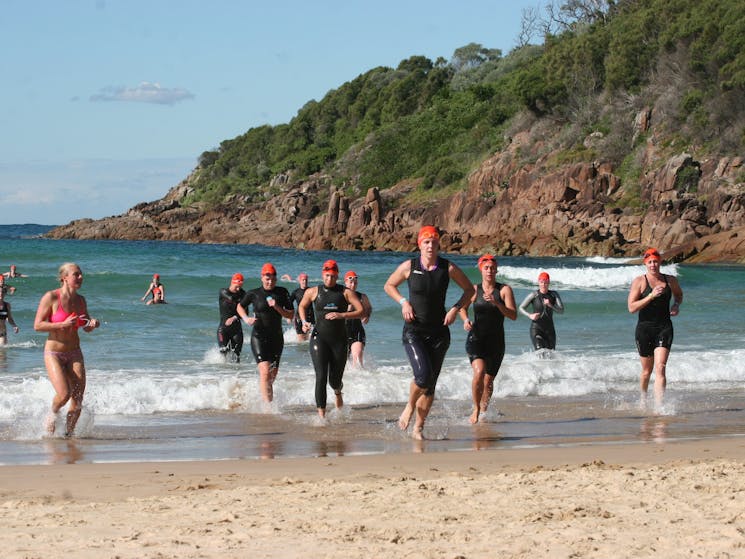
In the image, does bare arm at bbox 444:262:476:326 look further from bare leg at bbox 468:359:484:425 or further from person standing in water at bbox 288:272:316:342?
person standing in water at bbox 288:272:316:342

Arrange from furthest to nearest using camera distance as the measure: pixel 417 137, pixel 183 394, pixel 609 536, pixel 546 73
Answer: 1. pixel 417 137
2. pixel 546 73
3. pixel 183 394
4. pixel 609 536

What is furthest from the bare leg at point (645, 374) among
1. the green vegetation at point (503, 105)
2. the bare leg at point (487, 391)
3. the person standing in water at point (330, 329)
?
the green vegetation at point (503, 105)

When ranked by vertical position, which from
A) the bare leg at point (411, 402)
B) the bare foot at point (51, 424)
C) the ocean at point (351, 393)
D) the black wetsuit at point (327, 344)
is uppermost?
the black wetsuit at point (327, 344)

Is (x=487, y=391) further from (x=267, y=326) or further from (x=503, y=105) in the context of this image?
(x=503, y=105)

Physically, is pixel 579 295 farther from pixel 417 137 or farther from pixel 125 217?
pixel 125 217

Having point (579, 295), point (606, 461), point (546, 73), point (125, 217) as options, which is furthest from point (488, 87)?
point (606, 461)

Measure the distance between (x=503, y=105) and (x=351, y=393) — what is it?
231ft

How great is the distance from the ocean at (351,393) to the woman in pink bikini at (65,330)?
475 mm

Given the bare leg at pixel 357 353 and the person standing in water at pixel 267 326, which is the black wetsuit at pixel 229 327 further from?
the person standing in water at pixel 267 326

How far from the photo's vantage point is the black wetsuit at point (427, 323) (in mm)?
8625

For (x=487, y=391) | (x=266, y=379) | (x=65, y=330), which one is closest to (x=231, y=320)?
(x=266, y=379)

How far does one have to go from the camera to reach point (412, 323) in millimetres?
8648

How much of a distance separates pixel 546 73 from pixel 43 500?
6759 centimetres

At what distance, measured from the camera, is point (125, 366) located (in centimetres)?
1502
